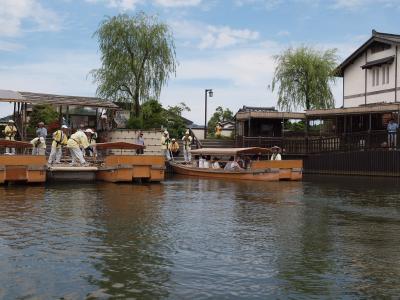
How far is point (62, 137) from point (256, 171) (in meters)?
9.08

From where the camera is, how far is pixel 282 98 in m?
44.4

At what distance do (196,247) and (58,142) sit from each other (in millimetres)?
15238

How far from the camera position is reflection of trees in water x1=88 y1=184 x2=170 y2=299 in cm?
745

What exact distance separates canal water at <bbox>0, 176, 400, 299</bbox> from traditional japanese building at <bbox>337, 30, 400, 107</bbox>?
17638mm

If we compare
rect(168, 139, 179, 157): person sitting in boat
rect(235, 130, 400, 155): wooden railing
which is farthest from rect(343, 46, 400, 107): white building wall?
rect(168, 139, 179, 157): person sitting in boat

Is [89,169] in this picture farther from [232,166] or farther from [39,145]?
[232,166]

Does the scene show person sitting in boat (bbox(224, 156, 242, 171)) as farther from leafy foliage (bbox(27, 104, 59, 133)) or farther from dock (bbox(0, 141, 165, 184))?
leafy foliage (bbox(27, 104, 59, 133))

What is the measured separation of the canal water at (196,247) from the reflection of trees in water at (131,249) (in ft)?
0.06

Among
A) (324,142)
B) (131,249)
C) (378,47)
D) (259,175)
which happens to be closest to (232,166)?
(259,175)

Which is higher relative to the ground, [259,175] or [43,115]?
[43,115]

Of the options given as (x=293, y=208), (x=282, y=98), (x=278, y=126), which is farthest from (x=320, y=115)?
(x=293, y=208)

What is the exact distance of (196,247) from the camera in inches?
392

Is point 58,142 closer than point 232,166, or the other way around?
point 58,142

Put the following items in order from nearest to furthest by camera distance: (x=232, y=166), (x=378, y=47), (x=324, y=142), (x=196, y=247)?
1. (x=196, y=247)
2. (x=232, y=166)
3. (x=324, y=142)
4. (x=378, y=47)
